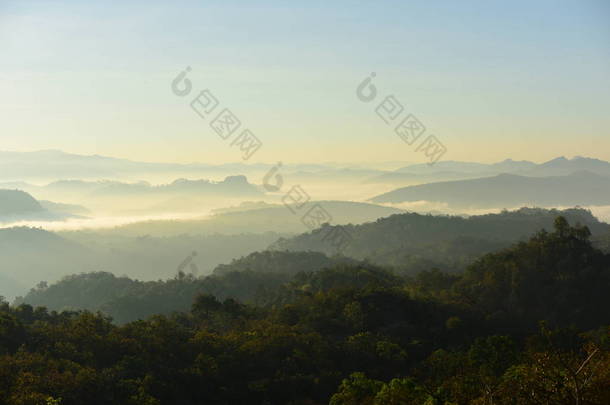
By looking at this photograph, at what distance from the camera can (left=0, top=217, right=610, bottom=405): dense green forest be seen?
1197 inches

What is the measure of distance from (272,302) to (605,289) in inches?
1678

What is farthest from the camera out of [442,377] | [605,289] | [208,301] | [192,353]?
[605,289]

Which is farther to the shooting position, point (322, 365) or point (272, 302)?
point (272, 302)

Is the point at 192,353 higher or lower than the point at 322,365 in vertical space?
higher

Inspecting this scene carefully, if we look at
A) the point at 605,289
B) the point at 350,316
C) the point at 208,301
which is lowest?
the point at 605,289

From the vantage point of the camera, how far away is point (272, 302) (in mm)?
83812

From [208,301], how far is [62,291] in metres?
91.1

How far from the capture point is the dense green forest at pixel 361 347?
99.8ft

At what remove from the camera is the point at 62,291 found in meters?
141

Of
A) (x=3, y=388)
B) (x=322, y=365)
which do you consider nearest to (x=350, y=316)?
(x=322, y=365)

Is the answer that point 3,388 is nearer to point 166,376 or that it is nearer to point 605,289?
point 166,376

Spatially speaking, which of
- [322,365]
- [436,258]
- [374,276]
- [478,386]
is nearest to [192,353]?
[322,365]

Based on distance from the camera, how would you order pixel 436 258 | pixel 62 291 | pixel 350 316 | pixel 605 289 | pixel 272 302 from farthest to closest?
pixel 436 258, pixel 62 291, pixel 272 302, pixel 605 289, pixel 350 316

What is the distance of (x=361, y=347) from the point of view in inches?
1911
